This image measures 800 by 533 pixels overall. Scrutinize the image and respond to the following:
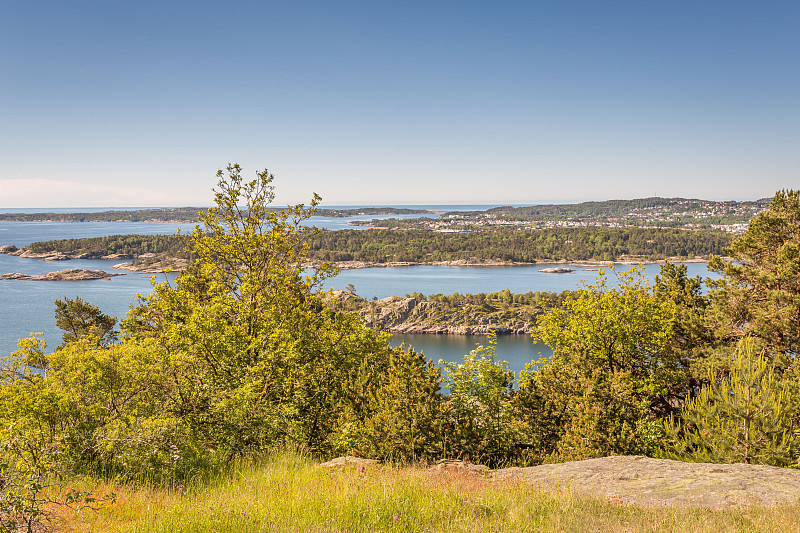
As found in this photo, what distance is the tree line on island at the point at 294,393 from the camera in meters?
6.59

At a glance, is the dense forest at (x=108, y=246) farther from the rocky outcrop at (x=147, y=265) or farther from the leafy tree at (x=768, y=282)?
the leafy tree at (x=768, y=282)

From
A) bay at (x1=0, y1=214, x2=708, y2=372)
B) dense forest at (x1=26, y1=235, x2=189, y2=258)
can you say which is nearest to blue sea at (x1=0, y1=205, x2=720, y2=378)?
bay at (x1=0, y1=214, x2=708, y2=372)

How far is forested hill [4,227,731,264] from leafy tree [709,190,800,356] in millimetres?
141500

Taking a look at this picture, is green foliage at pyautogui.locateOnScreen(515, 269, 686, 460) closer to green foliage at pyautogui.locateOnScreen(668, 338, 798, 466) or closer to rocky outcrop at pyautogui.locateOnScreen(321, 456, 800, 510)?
green foliage at pyautogui.locateOnScreen(668, 338, 798, 466)

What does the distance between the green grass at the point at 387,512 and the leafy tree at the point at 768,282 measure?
13522 mm

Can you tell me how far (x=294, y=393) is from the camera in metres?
10.7

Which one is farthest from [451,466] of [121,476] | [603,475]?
[121,476]

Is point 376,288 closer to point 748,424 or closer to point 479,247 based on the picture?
point 479,247

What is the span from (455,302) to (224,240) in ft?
279

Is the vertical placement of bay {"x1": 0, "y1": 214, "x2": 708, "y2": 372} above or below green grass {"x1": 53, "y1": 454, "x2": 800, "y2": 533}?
below

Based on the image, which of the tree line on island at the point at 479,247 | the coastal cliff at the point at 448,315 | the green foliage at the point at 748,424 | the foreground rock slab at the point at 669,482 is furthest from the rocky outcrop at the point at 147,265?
the foreground rock slab at the point at 669,482

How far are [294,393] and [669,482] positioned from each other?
24.4 ft

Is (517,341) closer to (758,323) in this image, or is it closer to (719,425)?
(758,323)

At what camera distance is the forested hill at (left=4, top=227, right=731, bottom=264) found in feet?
521
